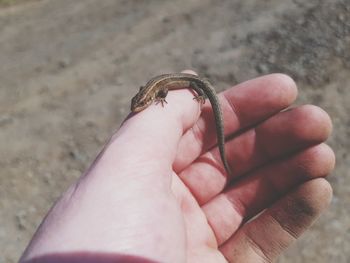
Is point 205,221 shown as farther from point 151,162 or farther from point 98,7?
point 98,7

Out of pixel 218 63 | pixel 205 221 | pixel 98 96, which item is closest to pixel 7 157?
pixel 98 96

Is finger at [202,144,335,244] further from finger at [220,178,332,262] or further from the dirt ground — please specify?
the dirt ground

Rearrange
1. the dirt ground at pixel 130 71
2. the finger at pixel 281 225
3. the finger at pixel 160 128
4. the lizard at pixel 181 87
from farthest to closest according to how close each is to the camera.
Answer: the dirt ground at pixel 130 71 < the lizard at pixel 181 87 < the finger at pixel 281 225 < the finger at pixel 160 128

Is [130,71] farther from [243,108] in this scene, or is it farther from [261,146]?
[261,146]

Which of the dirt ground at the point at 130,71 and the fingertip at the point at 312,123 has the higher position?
the fingertip at the point at 312,123

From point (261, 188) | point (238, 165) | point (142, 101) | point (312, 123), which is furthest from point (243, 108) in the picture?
point (142, 101)

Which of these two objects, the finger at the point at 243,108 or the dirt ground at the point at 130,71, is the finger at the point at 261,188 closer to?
the finger at the point at 243,108

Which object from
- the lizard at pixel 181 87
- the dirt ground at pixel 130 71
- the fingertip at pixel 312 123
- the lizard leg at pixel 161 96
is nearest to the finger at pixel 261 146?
the fingertip at pixel 312 123
